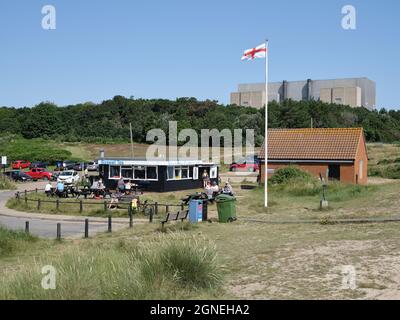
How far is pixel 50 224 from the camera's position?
2381 centimetres

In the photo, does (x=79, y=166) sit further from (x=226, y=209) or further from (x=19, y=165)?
(x=226, y=209)

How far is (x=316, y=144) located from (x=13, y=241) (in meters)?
30.2

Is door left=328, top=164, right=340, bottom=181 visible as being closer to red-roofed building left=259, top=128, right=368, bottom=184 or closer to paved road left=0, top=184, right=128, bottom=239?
red-roofed building left=259, top=128, right=368, bottom=184

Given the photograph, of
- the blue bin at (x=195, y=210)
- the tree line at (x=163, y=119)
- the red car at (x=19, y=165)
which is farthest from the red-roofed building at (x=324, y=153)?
the tree line at (x=163, y=119)

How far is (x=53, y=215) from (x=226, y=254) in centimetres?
1602

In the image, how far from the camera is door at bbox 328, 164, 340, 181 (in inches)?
1614

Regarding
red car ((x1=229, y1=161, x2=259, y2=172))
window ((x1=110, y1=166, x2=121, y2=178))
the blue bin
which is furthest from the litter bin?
red car ((x1=229, y1=161, x2=259, y2=172))

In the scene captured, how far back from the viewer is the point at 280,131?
151 ft

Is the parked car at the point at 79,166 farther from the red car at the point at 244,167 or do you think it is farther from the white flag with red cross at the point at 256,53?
the white flag with red cross at the point at 256,53

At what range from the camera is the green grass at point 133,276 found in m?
8.44

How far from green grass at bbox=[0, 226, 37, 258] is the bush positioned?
21928 millimetres

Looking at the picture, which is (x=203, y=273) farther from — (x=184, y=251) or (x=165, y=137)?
(x=165, y=137)

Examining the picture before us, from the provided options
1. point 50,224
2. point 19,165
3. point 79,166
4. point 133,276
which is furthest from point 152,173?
point 19,165

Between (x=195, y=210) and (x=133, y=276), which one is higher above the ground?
(x=133, y=276)
